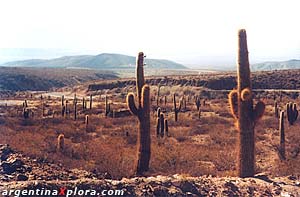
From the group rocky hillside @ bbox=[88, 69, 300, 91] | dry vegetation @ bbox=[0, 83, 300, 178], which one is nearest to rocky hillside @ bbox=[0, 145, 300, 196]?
dry vegetation @ bbox=[0, 83, 300, 178]

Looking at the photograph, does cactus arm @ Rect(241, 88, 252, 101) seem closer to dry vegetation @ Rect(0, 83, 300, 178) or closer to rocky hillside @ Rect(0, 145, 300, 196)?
rocky hillside @ Rect(0, 145, 300, 196)

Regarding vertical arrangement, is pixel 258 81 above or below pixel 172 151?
above

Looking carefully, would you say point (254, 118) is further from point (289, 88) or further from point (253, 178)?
point (289, 88)

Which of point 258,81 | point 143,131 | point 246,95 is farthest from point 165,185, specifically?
point 258,81

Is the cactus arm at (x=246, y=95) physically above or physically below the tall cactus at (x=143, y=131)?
above

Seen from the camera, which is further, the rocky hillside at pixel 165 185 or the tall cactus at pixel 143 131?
the tall cactus at pixel 143 131

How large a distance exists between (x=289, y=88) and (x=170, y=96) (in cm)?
1900

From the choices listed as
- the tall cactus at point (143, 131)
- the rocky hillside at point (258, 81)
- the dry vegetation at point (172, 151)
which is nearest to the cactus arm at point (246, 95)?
the dry vegetation at point (172, 151)

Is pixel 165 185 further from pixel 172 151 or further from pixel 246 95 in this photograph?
pixel 172 151

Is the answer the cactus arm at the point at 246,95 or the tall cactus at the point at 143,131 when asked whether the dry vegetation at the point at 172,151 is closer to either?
the tall cactus at the point at 143,131

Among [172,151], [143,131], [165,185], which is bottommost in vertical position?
[172,151]

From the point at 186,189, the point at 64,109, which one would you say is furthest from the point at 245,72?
the point at 64,109

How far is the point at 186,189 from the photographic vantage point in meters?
9.55

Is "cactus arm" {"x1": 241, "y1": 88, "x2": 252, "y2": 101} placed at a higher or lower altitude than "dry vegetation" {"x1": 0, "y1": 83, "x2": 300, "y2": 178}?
higher
